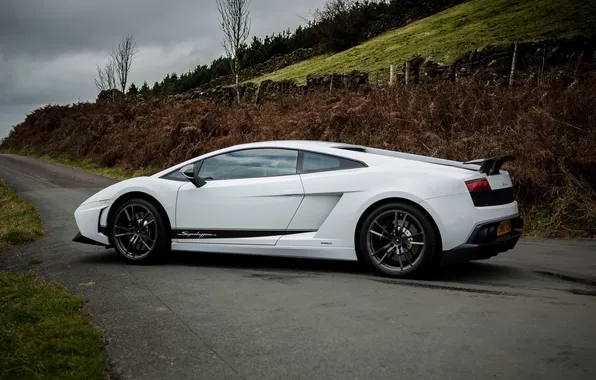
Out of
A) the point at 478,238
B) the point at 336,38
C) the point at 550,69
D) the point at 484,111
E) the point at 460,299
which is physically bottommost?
the point at 460,299

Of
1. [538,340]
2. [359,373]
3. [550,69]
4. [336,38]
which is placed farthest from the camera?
[336,38]

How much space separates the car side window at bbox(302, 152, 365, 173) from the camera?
6.91m

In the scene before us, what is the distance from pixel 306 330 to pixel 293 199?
2421mm

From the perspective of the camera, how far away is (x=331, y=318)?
16.5 ft

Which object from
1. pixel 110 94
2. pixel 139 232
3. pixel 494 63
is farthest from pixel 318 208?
pixel 110 94

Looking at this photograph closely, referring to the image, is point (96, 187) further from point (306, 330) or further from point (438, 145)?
point (306, 330)

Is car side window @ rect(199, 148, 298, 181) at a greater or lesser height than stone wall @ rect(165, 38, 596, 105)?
lesser

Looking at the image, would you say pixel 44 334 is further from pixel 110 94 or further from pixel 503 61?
pixel 110 94

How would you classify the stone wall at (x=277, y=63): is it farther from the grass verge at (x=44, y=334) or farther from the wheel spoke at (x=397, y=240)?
the grass verge at (x=44, y=334)

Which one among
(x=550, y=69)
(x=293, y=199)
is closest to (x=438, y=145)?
(x=550, y=69)

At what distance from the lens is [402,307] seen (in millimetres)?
5332

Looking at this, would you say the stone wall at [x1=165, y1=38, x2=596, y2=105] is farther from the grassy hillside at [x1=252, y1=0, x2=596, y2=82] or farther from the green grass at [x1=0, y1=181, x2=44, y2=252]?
the green grass at [x1=0, y1=181, x2=44, y2=252]

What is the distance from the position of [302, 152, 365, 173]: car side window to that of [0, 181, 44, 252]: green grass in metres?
5.03

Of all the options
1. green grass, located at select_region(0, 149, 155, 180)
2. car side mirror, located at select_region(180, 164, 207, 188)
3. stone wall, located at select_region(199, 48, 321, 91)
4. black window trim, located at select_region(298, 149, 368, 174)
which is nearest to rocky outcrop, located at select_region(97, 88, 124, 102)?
green grass, located at select_region(0, 149, 155, 180)
